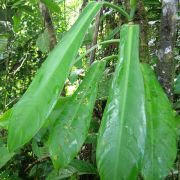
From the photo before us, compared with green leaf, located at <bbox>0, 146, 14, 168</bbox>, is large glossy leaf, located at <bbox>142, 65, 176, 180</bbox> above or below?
above

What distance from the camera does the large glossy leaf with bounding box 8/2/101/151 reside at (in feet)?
2.56

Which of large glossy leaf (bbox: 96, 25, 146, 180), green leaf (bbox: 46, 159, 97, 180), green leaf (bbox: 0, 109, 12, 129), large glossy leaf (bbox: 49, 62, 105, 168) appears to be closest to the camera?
large glossy leaf (bbox: 96, 25, 146, 180)

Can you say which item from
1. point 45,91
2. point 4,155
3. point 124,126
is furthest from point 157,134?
point 4,155

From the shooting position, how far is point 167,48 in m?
1.14

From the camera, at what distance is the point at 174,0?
1.18 m

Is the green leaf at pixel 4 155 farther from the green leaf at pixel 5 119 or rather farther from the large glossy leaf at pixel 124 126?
the large glossy leaf at pixel 124 126

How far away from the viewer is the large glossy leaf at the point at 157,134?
2.89ft

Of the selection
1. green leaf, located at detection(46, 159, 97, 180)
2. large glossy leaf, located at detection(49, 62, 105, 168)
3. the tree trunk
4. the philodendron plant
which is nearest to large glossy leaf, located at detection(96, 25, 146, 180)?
the philodendron plant

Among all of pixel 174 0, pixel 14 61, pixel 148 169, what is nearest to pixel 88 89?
pixel 148 169

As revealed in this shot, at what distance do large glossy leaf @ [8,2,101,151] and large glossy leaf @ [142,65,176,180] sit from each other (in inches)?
8.8

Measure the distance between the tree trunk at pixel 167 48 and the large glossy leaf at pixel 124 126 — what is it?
0.82 ft

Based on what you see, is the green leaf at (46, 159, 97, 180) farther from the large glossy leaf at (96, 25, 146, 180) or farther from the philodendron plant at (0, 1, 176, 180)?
the large glossy leaf at (96, 25, 146, 180)

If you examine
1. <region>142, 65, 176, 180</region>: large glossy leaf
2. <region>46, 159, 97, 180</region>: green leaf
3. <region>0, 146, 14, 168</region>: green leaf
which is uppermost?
<region>142, 65, 176, 180</region>: large glossy leaf

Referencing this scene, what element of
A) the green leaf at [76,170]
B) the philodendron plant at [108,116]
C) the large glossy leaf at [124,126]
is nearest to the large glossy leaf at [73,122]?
the philodendron plant at [108,116]
